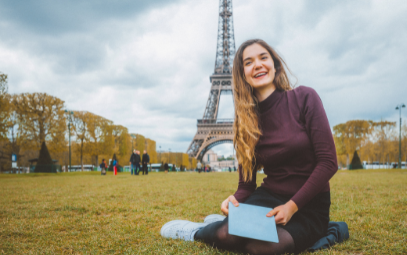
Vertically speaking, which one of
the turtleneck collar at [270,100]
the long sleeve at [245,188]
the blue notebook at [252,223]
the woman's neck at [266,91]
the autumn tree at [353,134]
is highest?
the autumn tree at [353,134]

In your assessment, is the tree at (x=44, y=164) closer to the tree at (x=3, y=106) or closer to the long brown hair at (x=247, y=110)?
the tree at (x=3, y=106)

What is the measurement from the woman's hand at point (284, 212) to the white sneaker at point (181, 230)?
0.91 meters

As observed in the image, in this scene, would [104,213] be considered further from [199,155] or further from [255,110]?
[199,155]

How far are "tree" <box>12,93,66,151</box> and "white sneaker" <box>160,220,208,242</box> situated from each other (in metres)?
27.1

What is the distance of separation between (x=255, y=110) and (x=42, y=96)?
95.7ft

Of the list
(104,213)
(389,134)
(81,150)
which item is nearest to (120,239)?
(104,213)

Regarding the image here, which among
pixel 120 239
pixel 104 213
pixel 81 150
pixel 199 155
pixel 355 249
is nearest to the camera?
pixel 355 249

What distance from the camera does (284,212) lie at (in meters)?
1.94

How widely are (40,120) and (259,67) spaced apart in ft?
94.8

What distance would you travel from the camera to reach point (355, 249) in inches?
89.7

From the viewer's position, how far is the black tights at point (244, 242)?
198cm

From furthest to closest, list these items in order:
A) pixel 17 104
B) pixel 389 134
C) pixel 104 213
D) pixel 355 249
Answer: pixel 389 134 < pixel 17 104 < pixel 104 213 < pixel 355 249

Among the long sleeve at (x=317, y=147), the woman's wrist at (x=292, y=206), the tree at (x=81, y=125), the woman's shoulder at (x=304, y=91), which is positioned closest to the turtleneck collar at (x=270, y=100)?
the woman's shoulder at (x=304, y=91)

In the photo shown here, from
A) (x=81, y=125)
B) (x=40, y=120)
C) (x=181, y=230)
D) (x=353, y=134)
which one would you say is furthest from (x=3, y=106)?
(x=353, y=134)
